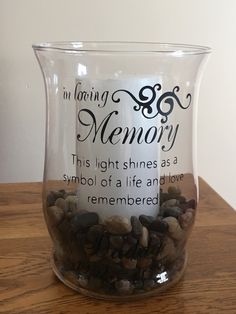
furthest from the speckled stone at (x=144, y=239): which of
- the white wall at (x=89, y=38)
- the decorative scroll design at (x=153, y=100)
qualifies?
the white wall at (x=89, y=38)

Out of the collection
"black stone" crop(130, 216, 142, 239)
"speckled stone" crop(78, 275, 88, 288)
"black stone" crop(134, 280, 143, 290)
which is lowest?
"speckled stone" crop(78, 275, 88, 288)

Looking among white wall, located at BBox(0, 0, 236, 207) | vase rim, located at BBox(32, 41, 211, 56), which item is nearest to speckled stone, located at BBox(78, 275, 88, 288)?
vase rim, located at BBox(32, 41, 211, 56)

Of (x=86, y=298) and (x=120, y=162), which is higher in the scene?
(x=120, y=162)

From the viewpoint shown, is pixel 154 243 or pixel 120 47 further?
pixel 120 47

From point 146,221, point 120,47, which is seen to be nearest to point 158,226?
point 146,221

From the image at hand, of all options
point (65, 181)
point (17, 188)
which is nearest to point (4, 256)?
point (65, 181)

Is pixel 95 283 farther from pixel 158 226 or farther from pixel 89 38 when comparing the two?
pixel 89 38

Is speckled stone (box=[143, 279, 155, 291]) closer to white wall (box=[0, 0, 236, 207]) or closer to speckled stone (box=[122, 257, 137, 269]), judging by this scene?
speckled stone (box=[122, 257, 137, 269])
